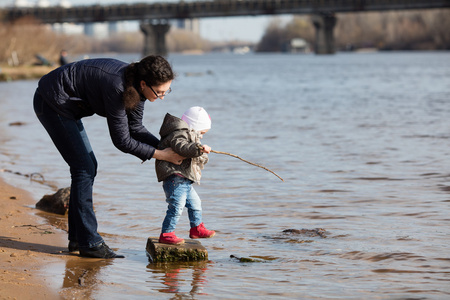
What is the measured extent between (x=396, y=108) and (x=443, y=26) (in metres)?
116

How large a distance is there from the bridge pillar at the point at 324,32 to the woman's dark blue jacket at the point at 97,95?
11318 cm

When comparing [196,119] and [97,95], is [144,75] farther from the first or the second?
[196,119]

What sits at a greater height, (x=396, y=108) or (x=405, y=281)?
(x=405, y=281)

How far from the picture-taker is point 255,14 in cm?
10606

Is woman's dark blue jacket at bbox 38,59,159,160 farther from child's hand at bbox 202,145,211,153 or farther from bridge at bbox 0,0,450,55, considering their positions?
bridge at bbox 0,0,450,55

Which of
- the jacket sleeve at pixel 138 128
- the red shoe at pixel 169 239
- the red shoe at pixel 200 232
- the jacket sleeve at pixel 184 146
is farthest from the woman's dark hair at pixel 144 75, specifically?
the red shoe at pixel 200 232

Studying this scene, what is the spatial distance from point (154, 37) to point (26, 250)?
362 ft

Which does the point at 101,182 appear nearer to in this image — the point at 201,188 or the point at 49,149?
the point at 201,188

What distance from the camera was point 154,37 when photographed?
114312 millimetres

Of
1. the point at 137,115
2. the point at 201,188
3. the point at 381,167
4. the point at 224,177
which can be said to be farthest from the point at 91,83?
the point at 381,167

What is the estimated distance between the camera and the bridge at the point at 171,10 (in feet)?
340

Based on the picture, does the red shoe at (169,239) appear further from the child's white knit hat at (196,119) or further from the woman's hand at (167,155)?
the child's white knit hat at (196,119)

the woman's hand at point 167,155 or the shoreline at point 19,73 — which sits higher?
the woman's hand at point 167,155

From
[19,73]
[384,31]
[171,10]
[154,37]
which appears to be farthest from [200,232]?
[384,31]
